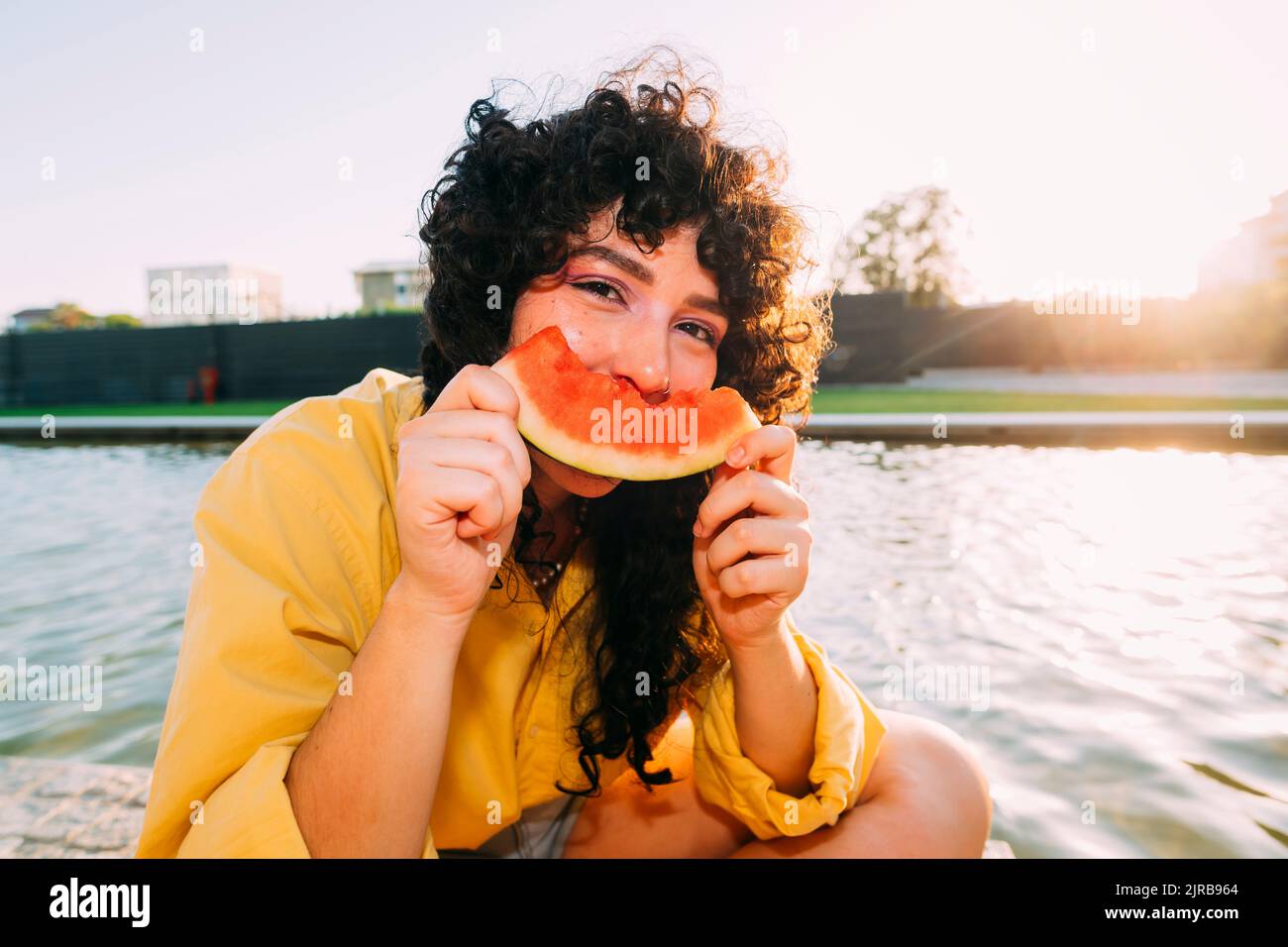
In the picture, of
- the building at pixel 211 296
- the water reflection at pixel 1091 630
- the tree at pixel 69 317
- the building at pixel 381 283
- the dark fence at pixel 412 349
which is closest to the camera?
the water reflection at pixel 1091 630

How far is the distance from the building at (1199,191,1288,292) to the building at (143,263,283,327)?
31588 mm

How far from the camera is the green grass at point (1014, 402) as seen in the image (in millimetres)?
12414

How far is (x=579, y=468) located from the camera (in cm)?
145

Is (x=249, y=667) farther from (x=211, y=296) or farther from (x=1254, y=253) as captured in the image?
(x=1254, y=253)

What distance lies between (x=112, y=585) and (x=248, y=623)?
4516 millimetres

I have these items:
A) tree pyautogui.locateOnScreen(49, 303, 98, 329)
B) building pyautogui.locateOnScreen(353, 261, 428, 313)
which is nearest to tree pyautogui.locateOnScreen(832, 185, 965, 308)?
building pyautogui.locateOnScreen(353, 261, 428, 313)

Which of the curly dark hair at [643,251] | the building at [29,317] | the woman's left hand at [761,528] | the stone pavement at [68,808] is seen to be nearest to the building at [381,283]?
the building at [29,317]

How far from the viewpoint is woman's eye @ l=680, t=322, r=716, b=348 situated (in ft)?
5.49

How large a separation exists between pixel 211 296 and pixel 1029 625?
9347mm

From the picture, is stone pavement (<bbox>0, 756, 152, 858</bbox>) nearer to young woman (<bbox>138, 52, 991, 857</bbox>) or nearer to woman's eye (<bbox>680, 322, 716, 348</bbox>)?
young woman (<bbox>138, 52, 991, 857</bbox>)

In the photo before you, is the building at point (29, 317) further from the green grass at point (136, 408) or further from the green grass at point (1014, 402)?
the green grass at point (1014, 402)

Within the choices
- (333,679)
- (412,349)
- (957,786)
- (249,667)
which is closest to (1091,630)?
(957,786)
